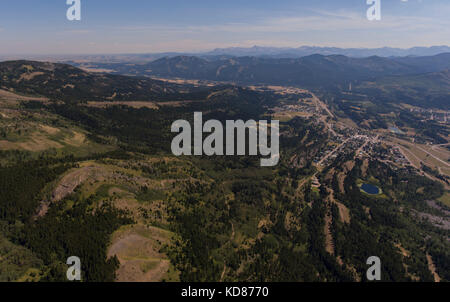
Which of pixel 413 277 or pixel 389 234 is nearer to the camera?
pixel 413 277

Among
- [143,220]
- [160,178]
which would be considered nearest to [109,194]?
[143,220]

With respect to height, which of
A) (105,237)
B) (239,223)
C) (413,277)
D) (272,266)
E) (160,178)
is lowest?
(413,277)

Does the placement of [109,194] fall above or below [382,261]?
above

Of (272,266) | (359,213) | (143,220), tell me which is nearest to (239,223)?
(272,266)

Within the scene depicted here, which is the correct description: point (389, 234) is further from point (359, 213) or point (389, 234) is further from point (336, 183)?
point (336, 183)

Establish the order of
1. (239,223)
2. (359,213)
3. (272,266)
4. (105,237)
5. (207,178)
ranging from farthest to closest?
1. (207,178)
2. (359,213)
3. (239,223)
4. (272,266)
5. (105,237)

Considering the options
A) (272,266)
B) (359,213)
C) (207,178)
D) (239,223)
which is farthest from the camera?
(207,178)

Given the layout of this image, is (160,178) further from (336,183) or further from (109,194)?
(336,183)

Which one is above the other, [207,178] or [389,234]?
[207,178]

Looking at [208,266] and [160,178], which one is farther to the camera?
[160,178]
